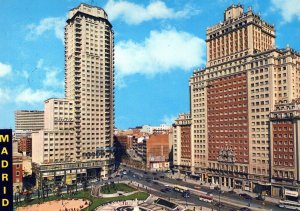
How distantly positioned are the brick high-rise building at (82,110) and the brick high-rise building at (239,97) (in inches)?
1741

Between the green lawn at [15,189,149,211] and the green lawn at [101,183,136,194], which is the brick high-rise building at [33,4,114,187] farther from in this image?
the green lawn at [15,189,149,211]

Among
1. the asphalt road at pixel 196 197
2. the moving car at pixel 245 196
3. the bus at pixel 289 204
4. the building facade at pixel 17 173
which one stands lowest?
the asphalt road at pixel 196 197

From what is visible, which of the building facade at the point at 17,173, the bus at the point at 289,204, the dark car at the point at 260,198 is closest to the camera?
the bus at the point at 289,204

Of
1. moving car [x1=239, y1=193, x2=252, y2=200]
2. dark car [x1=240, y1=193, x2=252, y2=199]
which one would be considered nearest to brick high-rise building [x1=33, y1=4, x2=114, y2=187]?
moving car [x1=239, y1=193, x2=252, y2=200]

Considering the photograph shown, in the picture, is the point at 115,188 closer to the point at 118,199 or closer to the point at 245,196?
the point at 118,199

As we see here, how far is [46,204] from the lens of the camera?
115m

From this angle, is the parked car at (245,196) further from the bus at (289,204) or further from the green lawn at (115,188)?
the green lawn at (115,188)

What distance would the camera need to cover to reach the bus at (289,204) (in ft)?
338

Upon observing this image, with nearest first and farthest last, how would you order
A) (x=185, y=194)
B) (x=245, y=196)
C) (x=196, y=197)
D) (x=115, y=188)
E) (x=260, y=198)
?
(x=260, y=198) → (x=245, y=196) → (x=196, y=197) → (x=185, y=194) → (x=115, y=188)

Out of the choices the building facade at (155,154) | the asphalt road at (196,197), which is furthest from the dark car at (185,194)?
the building facade at (155,154)

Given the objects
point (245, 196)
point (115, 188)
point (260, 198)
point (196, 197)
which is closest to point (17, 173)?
point (115, 188)

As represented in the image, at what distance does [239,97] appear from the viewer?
137 m

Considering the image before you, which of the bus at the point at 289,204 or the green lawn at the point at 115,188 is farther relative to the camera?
the green lawn at the point at 115,188

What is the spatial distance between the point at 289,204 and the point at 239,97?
47.6m
